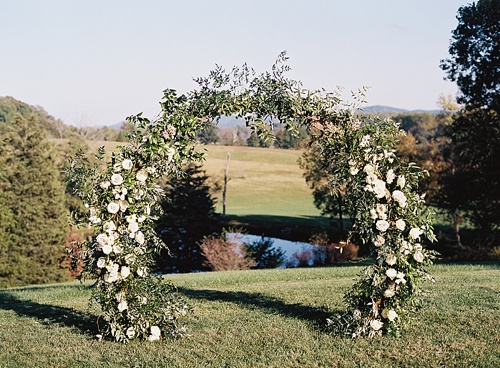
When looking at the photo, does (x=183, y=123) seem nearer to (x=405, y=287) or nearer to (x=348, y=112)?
(x=348, y=112)

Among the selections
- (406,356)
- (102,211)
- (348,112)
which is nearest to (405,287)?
(406,356)

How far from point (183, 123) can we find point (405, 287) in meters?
3.76

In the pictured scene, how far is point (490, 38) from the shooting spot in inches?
855

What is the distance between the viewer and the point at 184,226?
34219 millimetres

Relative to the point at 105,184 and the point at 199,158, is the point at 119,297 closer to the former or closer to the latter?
the point at 105,184

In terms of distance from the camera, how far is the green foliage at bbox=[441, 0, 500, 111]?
21.5 metres

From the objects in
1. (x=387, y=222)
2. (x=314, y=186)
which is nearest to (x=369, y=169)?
(x=387, y=222)

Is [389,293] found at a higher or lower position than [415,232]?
lower

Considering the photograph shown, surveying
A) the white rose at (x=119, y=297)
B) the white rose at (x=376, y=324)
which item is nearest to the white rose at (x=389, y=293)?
the white rose at (x=376, y=324)

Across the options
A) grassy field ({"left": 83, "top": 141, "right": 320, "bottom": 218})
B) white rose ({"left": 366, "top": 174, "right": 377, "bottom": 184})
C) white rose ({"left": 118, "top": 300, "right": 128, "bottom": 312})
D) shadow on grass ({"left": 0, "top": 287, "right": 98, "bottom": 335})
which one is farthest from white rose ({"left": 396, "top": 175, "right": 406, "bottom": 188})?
grassy field ({"left": 83, "top": 141, "right": 320, "bottom": 218})

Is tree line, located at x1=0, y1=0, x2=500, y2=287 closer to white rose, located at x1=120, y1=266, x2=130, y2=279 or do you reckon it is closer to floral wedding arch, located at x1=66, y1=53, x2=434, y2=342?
floral wedding arch, located at x1=66, y1=53, x2=434, y2=342

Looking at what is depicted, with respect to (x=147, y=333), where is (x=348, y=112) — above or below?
above

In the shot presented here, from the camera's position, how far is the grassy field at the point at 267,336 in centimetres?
620

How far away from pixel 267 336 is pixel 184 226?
27.4m
